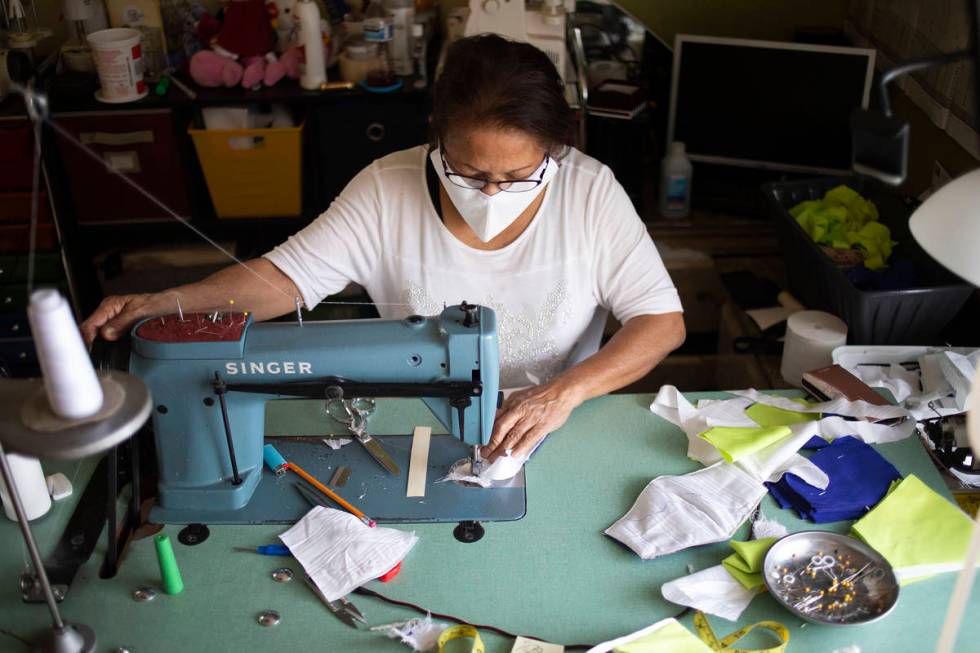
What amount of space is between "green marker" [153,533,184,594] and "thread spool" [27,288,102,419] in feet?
1.39

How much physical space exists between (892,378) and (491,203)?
Result: 0.85 meters

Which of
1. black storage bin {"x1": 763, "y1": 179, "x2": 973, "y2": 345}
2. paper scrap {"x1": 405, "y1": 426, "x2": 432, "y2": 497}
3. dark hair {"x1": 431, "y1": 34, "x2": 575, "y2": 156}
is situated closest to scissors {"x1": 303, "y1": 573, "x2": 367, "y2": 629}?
paper scrap {"x1": 405, "y1": 426, "x2": 432, "y2": 497}

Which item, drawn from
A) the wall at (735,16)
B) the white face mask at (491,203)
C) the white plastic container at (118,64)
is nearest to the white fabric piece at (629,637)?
the white face mask at (491,203)

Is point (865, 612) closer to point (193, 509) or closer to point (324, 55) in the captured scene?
point (193, 509)

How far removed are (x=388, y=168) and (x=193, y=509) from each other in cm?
80

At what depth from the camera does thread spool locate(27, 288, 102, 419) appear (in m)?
0.95

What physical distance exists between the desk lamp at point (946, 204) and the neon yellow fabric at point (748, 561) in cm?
30

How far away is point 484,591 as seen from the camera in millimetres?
1384

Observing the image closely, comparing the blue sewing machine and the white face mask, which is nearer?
the blue sewing machine

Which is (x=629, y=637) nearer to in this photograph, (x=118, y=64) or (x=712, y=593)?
(x=712, y=593)

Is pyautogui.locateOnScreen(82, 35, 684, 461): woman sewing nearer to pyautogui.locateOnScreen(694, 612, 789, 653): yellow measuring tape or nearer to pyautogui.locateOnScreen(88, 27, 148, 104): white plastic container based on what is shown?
pyautogui.locateOnScreen(694, 612, 789, 653): yellow measuring tape

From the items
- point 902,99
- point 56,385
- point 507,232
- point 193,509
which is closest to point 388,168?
point 507,232

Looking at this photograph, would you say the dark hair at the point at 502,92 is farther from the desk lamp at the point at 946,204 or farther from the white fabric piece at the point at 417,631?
the white fabric piece at the point at 417,631

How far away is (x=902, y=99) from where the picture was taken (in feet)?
9.11
